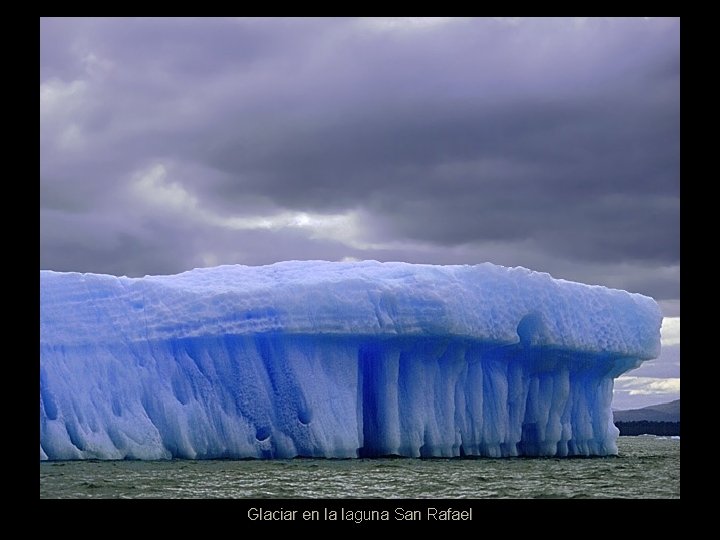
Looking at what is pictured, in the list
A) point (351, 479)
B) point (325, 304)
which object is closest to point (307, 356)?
point (325, 304)

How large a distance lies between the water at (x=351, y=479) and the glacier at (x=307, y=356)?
54cm

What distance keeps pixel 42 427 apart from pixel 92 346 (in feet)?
4.56

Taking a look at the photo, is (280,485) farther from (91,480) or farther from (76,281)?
(76,281)

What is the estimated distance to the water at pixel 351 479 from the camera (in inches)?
454

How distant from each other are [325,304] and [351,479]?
337 cm

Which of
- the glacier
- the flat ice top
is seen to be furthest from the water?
the flat ice top

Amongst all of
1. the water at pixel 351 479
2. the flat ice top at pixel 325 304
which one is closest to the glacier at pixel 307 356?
the flat ice top at pixel 325 304

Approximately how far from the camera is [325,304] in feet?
51.2

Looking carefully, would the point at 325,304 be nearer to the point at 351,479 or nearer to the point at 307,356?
the point at 307,356

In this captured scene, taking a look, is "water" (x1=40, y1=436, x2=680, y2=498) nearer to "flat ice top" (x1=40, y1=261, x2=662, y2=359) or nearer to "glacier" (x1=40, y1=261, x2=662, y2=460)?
"glacier" (x1=40, y1=261, x2=662, y2=460)

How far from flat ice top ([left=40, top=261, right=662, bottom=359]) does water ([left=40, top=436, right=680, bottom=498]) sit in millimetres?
2021

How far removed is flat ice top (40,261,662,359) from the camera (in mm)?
15281

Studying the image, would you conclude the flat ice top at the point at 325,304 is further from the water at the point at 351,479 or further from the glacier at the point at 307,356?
the water at the point at 351,479

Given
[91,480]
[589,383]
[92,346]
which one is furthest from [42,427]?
[589,383]
